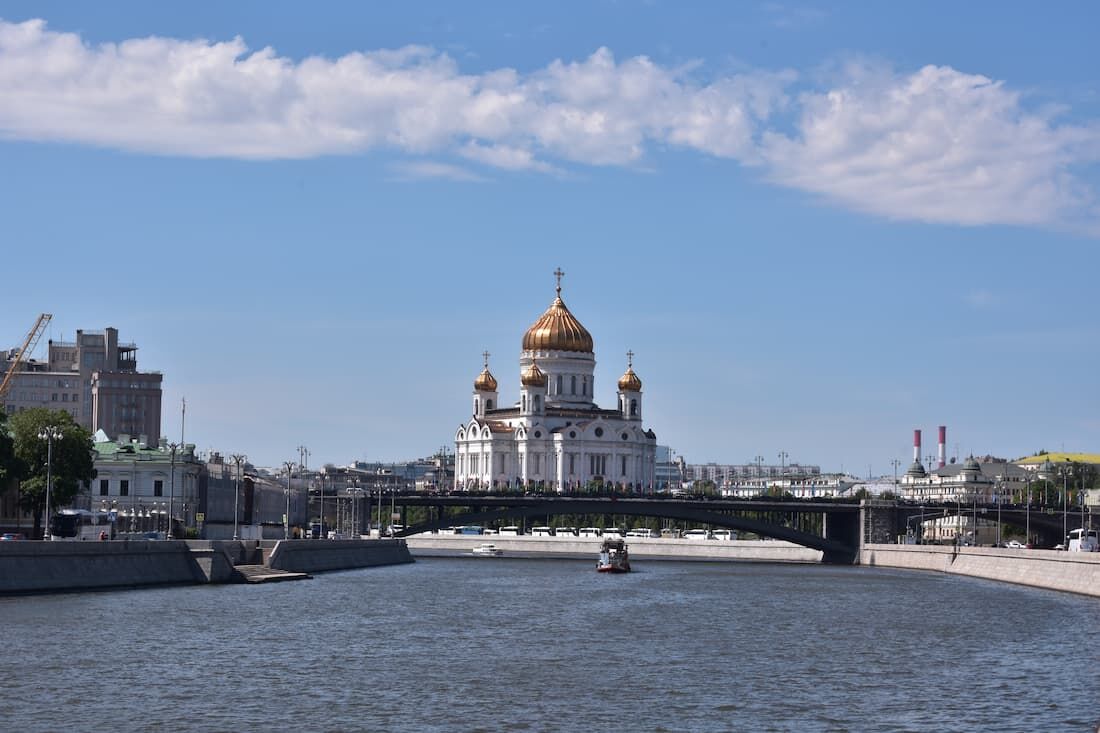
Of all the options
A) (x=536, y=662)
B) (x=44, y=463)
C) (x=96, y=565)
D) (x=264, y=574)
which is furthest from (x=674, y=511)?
(x=536, y=662)

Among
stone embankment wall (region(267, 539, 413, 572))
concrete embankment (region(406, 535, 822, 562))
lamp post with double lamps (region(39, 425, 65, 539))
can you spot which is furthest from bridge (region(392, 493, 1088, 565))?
lamp post with double lamps (region(39, 425, 65, 539))

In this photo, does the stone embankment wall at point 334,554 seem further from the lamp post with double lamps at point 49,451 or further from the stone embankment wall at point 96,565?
the stone embankment wall at point 96,565

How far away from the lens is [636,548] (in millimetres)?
180500

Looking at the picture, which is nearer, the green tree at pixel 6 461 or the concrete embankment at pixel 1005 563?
the green tree at pixel 6 461

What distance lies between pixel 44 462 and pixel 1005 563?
2179 inches

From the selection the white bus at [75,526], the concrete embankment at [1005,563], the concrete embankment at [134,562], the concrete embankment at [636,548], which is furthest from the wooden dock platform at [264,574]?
the concrete embankment at [636,548]

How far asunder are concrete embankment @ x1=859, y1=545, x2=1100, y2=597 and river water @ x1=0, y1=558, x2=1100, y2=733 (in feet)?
19.1

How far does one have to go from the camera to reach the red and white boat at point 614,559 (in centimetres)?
12650

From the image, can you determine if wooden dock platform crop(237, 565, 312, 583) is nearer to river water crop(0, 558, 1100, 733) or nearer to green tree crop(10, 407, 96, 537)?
river water crop(0, 558, 1100, 733)

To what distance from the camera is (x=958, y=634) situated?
2805 inches

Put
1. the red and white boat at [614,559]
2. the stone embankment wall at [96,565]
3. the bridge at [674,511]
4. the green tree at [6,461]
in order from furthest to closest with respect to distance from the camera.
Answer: the bridge at [674,511] < the red and white boat at [614,559] < the green tree at [6,461] < the stone embankment wall at [96,565]

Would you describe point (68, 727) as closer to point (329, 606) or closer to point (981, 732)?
point (981, 732)

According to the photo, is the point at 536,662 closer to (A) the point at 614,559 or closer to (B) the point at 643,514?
(A) the point at 614,559

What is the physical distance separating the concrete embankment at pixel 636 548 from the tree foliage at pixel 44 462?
69315 millimetres
